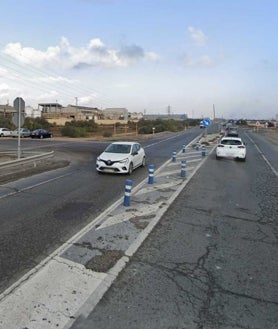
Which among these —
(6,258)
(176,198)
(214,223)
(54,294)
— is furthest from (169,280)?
(176,198)

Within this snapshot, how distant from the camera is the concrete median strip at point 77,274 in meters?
4.17

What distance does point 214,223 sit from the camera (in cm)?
825

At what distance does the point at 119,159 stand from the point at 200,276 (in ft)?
36.6

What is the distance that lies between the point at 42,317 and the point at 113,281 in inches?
48.2

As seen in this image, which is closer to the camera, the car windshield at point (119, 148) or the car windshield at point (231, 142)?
the car windshield at point (119, 148)

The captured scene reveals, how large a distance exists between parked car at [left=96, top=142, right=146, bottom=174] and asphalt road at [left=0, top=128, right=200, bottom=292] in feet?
1.49

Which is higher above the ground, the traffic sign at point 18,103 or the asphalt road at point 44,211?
the traffic sign at point 18,103

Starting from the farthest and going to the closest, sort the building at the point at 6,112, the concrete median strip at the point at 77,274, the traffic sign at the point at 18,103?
the building at the point at 6,112
the traffic sign at the point at 18,103
the concrete median strip at the point at 77,274

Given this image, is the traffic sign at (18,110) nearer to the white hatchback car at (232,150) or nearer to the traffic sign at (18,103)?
the traffic sign at (18,103)

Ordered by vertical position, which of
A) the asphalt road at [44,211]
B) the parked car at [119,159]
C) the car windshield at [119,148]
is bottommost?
the asphalt road at [44,211]

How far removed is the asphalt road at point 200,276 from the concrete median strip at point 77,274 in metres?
0.20

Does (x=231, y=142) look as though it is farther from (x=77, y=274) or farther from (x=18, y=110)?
(x=77, y=274)

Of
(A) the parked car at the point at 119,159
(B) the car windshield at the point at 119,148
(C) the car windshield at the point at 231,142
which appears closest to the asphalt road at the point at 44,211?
(A) the parked car at the point at 119,159

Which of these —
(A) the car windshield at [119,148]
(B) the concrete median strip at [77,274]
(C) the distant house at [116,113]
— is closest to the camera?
(B) the concrete median strip at [77,274]
